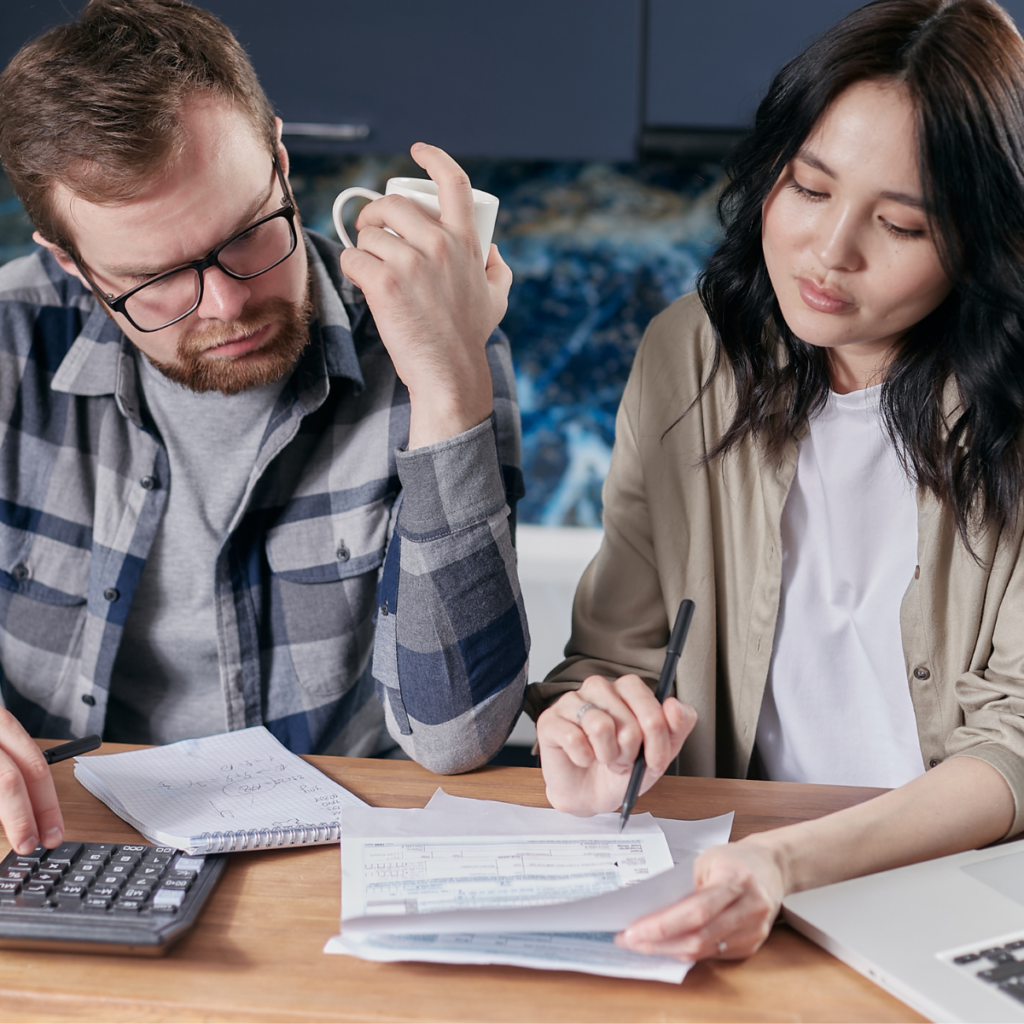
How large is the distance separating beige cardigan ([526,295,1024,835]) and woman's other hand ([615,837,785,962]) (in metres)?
0.37

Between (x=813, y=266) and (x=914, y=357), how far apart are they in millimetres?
194

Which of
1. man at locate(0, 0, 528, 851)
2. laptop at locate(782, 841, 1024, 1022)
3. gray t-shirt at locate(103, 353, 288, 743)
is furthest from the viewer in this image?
gray t-shirt at locate(103, 353, 288, 743)

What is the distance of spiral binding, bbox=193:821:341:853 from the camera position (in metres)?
0.74

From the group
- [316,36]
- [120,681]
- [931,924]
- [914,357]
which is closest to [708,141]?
[316,36]

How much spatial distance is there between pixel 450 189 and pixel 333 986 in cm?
67

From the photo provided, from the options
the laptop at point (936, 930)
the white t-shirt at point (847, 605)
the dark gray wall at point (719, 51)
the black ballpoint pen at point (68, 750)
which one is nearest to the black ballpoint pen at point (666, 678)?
the laptop at point (936, 930)

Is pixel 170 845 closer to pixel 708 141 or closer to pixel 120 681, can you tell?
pixel 120 681

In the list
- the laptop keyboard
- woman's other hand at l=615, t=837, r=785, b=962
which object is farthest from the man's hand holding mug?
the laptop keyboard

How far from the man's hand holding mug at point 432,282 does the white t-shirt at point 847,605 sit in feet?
1.37

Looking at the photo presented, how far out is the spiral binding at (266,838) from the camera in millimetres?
735

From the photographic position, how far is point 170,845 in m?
0.75

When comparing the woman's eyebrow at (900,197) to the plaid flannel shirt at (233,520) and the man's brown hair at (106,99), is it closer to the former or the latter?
the plaid flannel shirt at (233,520)

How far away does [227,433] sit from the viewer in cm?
120

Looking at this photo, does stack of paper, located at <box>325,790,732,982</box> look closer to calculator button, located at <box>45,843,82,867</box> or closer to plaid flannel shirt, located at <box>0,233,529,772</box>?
calculator button, located at <box>45,843,82,867</box>
